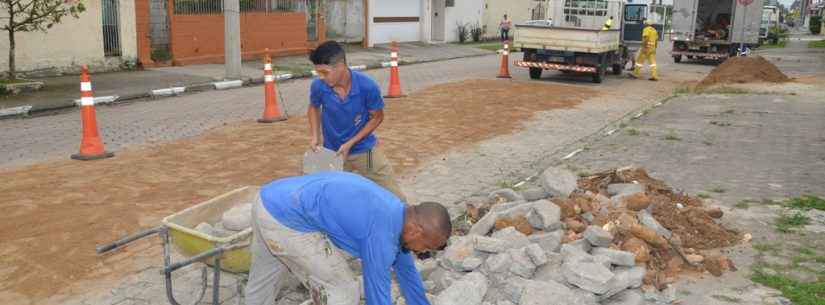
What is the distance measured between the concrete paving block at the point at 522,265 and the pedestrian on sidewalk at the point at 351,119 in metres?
1.03

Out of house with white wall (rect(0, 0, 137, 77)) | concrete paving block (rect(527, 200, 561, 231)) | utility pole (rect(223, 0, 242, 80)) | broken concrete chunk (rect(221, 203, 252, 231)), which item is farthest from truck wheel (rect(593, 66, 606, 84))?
broken concrete chunk (rect(221, 203, 252, 231))

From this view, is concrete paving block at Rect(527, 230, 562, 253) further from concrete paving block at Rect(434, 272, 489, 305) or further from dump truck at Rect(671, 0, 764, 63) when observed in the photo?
dump truck at Rect(671, 0, 764, 63)

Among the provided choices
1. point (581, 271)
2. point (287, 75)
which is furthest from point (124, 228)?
point (287, 75)

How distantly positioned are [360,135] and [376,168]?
333mm

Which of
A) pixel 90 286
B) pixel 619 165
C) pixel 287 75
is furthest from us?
pixel 287 75

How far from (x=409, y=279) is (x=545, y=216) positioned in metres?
2.25

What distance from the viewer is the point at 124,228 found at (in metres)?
6.13

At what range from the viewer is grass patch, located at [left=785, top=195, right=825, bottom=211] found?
7.14m

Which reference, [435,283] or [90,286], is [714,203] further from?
[90,286]

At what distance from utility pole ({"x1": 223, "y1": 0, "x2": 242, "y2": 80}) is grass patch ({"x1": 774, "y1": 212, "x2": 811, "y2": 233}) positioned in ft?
41.7

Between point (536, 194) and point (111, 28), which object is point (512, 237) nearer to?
point (536, 194)

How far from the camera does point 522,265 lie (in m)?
4.71

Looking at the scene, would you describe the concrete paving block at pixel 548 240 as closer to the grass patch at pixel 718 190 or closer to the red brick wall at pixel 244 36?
the grass patch at pixel 718 190

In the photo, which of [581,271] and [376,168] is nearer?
[581,271]
